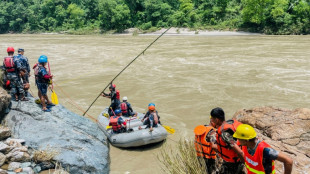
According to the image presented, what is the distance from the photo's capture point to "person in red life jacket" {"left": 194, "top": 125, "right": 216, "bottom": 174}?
379 centimetres

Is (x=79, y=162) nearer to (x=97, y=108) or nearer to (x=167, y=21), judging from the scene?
(x=97, y=108)

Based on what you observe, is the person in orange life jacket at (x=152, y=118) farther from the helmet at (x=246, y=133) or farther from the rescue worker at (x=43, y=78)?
the helmet at (x=246, y=133)

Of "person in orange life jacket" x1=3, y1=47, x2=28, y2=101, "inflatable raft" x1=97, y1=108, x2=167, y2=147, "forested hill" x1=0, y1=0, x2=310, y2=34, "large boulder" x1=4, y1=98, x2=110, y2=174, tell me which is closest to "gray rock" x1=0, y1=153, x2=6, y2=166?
"large boulder" x1=4, y1=98, x2=110, y2=174

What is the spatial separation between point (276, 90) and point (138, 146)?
830 cm

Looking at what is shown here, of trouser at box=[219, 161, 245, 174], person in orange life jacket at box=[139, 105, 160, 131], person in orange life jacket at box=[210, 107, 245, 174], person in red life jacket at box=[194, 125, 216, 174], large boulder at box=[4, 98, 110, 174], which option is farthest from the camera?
person in orange life jacket at box=[139, 105, 160, 131]

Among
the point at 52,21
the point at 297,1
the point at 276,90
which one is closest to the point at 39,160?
the point at 276,90

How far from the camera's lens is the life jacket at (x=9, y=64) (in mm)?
6645

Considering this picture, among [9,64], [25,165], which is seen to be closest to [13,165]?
[25,165]

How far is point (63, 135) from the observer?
6.27 meters

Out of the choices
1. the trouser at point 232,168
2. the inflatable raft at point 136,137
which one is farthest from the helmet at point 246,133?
the inflatable raft at point 136,137

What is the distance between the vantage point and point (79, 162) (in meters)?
5.64

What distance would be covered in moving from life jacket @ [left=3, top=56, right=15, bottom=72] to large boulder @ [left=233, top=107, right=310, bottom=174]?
5.57 meters

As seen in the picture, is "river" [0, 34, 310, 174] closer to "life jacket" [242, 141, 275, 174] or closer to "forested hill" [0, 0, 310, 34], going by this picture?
"life jacket" [242, 141, 275, 174]

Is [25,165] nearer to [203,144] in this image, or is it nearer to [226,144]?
[203,144]
